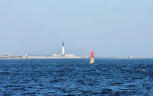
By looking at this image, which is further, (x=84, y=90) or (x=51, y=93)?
(x=84, y=90)

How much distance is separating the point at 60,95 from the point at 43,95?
1.86 meters

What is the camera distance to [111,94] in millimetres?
40625

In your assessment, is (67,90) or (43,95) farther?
(67,90)

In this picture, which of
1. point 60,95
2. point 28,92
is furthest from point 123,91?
point 28,92

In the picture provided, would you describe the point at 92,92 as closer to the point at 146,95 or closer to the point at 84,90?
the point at 84,90

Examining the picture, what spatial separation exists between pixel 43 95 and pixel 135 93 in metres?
10.5

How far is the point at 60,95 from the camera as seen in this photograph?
39750 millimetres

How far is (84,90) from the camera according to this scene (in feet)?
146

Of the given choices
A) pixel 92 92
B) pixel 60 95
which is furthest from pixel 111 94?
pixel 60 95

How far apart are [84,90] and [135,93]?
21.0ft

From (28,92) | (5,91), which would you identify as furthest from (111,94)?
(5,91)

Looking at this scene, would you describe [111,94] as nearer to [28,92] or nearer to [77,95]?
[77,95]

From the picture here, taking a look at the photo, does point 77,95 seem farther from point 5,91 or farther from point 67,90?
point 5,91

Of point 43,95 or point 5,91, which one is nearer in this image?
point 43,95
